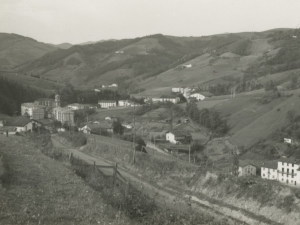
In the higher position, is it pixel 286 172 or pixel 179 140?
pixel 179 140

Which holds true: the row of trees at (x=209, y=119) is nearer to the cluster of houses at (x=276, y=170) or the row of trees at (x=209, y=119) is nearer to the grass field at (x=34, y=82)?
the cluster of houses at (x=276, y=170)

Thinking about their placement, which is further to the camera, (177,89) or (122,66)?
(122,66)

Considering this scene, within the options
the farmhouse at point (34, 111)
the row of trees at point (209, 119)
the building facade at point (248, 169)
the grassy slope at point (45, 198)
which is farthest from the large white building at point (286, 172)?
the farmhouse at point (34, 111)

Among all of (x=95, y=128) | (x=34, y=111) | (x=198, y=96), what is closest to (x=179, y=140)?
(x=95, y=128)

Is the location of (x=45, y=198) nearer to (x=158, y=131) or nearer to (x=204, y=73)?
(x=158, y=131)

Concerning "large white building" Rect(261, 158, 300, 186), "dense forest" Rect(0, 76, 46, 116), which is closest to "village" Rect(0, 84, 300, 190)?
"large white building" Rect(261, 158, 300, 186)
